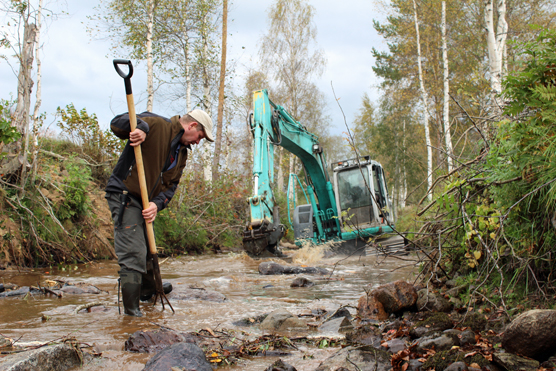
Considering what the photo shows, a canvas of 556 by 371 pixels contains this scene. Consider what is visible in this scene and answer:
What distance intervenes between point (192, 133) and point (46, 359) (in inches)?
89.5

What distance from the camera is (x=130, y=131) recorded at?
354cm

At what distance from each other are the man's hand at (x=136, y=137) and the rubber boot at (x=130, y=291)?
44.5 inches

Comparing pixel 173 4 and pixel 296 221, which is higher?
pixel 173 4

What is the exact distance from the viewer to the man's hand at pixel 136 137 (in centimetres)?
346

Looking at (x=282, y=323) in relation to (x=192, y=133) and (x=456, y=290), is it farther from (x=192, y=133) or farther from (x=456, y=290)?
(x=192, y=133)

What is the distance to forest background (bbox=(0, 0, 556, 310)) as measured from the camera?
2.94 metres

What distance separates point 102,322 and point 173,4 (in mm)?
A: 15971

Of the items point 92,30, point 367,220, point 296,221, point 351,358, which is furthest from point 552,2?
point 351,358

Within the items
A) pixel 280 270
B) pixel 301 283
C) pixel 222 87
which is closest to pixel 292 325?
pixel 301 283

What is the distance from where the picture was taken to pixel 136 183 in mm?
3629

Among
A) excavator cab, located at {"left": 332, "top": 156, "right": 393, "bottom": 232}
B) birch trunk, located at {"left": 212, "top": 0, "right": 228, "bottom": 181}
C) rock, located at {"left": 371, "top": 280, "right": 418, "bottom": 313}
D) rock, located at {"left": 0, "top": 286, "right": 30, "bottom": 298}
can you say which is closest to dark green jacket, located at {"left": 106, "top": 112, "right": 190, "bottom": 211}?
rock, located at {"left": 0, "top": 286, "right": 30, "bottom": 298}

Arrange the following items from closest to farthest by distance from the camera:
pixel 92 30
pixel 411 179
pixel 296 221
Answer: pixel 296 221 < pixel 92 30 < pixel 411 179

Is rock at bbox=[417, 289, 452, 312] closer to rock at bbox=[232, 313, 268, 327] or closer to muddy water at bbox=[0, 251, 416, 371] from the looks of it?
muddy water at bbox=[0, 251, 416, 371]

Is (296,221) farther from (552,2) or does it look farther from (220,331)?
(552,2)
